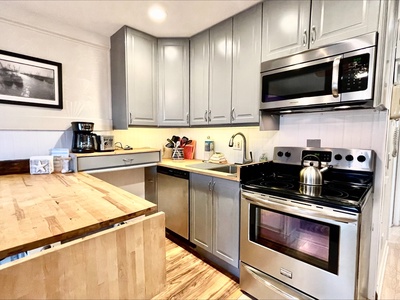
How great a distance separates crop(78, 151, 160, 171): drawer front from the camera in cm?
194

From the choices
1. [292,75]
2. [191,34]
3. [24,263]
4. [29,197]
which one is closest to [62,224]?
[24,263]

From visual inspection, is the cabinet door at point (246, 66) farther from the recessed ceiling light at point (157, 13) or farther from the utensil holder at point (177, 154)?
the utensil holder at point (177, 154)

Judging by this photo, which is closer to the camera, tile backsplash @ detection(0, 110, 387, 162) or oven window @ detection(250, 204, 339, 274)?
oven window @ detection(250, 204, 339, 274)

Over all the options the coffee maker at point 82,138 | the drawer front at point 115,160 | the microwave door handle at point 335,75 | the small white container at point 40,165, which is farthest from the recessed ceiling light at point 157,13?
A: the small white container at point 40,165

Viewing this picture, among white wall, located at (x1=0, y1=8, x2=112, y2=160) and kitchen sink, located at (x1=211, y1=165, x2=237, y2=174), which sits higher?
white wall, located at (x1=0, y1=8, x2=112, y2=160)

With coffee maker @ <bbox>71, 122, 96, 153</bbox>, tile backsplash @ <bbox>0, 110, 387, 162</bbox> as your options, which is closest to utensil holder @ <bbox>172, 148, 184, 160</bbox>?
tile backsplash @ <bbox>0, 110, 387, 162</bbox>

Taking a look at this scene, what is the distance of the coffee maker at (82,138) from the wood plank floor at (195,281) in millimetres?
1369

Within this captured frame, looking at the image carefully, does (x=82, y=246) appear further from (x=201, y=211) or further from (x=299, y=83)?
(x=299, y=83)

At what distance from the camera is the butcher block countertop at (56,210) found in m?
0.70

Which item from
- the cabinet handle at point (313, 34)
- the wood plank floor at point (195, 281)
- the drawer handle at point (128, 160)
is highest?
the cabinet handle at point (313, 34)

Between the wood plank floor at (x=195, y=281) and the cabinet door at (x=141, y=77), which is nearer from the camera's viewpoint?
the wood plank floor at (x=195, y=281)

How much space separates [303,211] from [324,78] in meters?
0.92

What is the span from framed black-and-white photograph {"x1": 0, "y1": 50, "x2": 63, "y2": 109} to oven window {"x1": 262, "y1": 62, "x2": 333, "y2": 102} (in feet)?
6.62

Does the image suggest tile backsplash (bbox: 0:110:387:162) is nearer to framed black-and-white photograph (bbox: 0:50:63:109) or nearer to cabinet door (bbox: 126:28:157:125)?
framed black-and-white photograph (bbox: 0:50:63:109)
